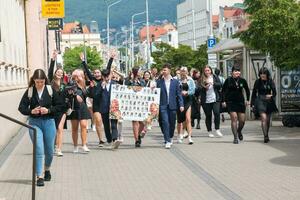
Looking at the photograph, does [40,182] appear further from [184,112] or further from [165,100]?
[184,112]

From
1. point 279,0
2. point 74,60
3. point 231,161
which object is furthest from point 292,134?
point 74,60

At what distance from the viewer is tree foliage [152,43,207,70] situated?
6556cm

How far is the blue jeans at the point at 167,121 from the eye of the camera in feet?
51.3

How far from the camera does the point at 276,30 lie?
18.5m

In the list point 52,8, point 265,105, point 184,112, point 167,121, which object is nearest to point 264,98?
point 265,105

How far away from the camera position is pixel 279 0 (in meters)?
18.9

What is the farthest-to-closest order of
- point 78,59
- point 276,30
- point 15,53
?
point 78,59, point 15,53, point 276,30

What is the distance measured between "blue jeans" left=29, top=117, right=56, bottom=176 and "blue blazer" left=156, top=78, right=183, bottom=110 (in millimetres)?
5555

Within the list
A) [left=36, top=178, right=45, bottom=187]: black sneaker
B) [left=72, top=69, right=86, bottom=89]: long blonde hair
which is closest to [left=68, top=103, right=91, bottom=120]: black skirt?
[left=72, top=69, right=86, bottom=89]: long blonde hair

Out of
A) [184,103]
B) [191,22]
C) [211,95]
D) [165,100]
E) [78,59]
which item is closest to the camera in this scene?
[165,100]

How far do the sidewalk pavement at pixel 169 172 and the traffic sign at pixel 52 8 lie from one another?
1693 centimetres

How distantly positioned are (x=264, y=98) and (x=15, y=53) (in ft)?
45.3

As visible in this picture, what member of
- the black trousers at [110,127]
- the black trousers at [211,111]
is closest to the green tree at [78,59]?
the black trousers at [211,111]

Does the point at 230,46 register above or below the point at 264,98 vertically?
above
